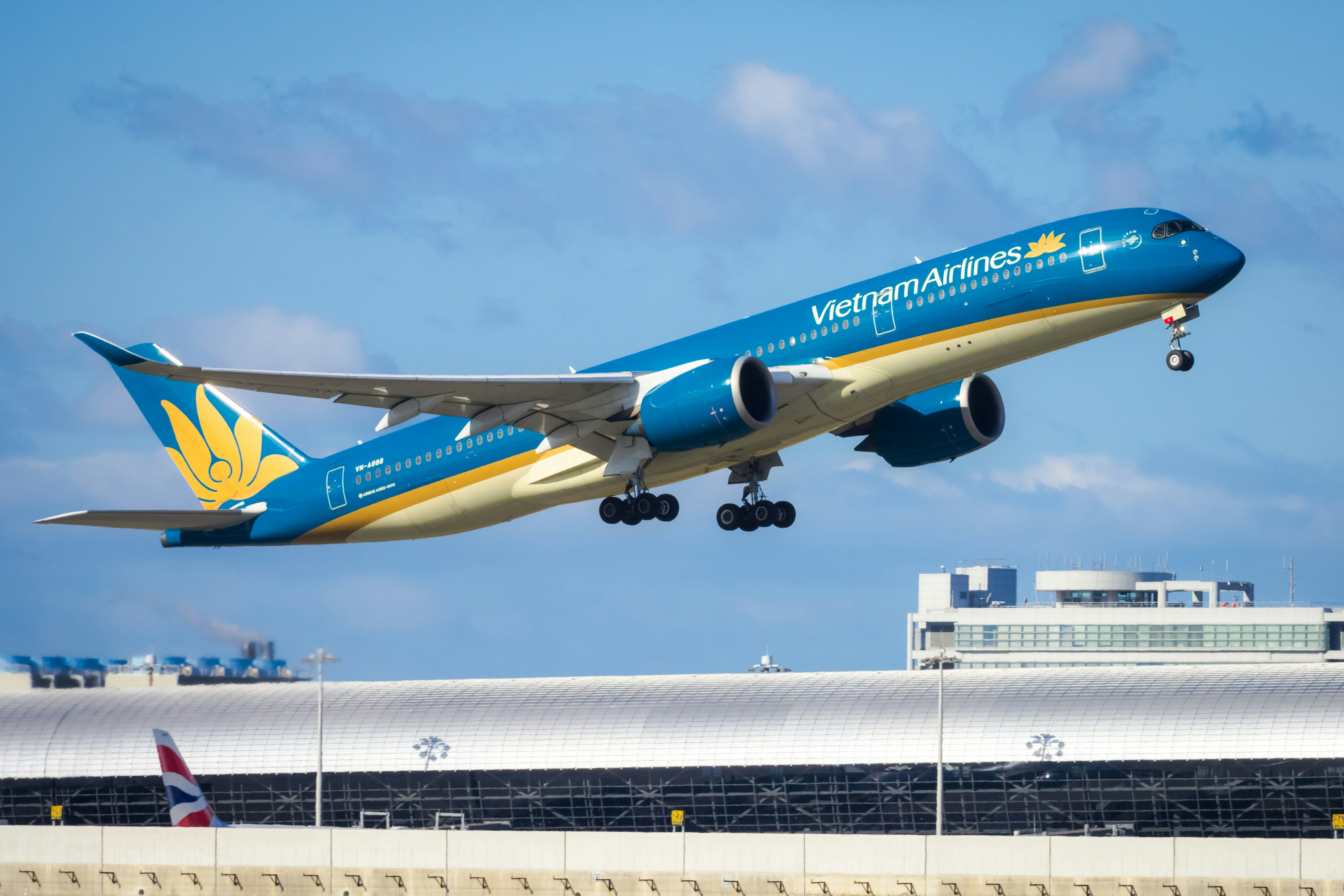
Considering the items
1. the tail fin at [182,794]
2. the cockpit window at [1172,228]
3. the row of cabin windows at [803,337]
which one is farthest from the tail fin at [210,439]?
the cockpit window at [1172,228]

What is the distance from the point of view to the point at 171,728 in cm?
7694

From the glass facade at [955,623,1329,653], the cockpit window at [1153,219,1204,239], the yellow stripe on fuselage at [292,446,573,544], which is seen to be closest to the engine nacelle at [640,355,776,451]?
the yellow stripe on fuselage at [292,446,573,544]

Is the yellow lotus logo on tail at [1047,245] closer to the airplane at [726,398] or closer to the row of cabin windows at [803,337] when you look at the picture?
the airplane at [726,398]

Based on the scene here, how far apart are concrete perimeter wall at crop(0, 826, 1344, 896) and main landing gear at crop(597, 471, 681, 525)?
9.26 m

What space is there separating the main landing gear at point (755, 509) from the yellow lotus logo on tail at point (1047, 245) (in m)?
11.3

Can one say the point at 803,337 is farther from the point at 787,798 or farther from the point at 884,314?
the point at 787,798

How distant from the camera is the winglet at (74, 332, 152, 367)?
38406 millimetres

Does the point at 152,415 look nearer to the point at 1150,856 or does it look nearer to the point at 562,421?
the point at 562,421

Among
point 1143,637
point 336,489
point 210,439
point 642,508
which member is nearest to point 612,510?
point 642,508

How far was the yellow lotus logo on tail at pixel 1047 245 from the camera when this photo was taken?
4034 cm

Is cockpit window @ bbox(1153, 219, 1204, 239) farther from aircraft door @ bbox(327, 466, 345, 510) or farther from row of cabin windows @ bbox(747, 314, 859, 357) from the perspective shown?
aircraft door @ bbox(327, 466, 345, 510)

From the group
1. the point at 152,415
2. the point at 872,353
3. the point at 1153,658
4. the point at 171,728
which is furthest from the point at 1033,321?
the point at 1153,658

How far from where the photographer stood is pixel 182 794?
190 feet

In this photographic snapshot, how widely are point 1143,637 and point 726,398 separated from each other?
5396 inches
